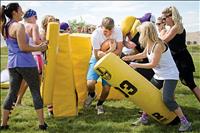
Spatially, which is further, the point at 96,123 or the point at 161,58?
the point at 96,123

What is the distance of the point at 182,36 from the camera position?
4.96 m

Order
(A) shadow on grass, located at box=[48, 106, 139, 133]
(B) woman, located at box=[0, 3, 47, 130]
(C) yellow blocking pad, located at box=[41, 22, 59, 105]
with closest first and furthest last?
1. (B) woman, located at box=[0, 3, 47, 130]
2. (A) shadow on grass, located at box=[48, 106, 139, 133]
3. (C) yellow blocking pad, located at box=[41, 22, 59, 105]

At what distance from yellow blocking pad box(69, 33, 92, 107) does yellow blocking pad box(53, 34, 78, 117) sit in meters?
0.38

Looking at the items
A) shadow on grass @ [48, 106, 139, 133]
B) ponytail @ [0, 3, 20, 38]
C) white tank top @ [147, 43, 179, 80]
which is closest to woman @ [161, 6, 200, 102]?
white tank top @ [147, 43, 179, 80]

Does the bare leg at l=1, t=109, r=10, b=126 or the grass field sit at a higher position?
the bare leg at l=1, t=109, r=10, b=126

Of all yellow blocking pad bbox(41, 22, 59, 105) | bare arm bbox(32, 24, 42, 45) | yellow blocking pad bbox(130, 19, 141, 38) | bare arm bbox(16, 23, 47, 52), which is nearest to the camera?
bare arm bbox(16, 23, 47, 52)

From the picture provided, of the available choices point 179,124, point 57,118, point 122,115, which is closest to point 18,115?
point 57,118

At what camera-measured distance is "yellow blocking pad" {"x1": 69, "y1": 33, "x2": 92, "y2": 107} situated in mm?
5879

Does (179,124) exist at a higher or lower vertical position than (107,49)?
lower

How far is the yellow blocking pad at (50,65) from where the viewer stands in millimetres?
5133

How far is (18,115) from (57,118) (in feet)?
2.57

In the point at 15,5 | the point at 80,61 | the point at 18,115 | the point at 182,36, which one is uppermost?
the point at 15,5

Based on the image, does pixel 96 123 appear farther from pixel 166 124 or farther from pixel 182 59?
pixel 182 59

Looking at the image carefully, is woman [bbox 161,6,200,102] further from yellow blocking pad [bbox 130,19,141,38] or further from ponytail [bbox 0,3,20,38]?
ponytail [bbox 0,3,20,38]
